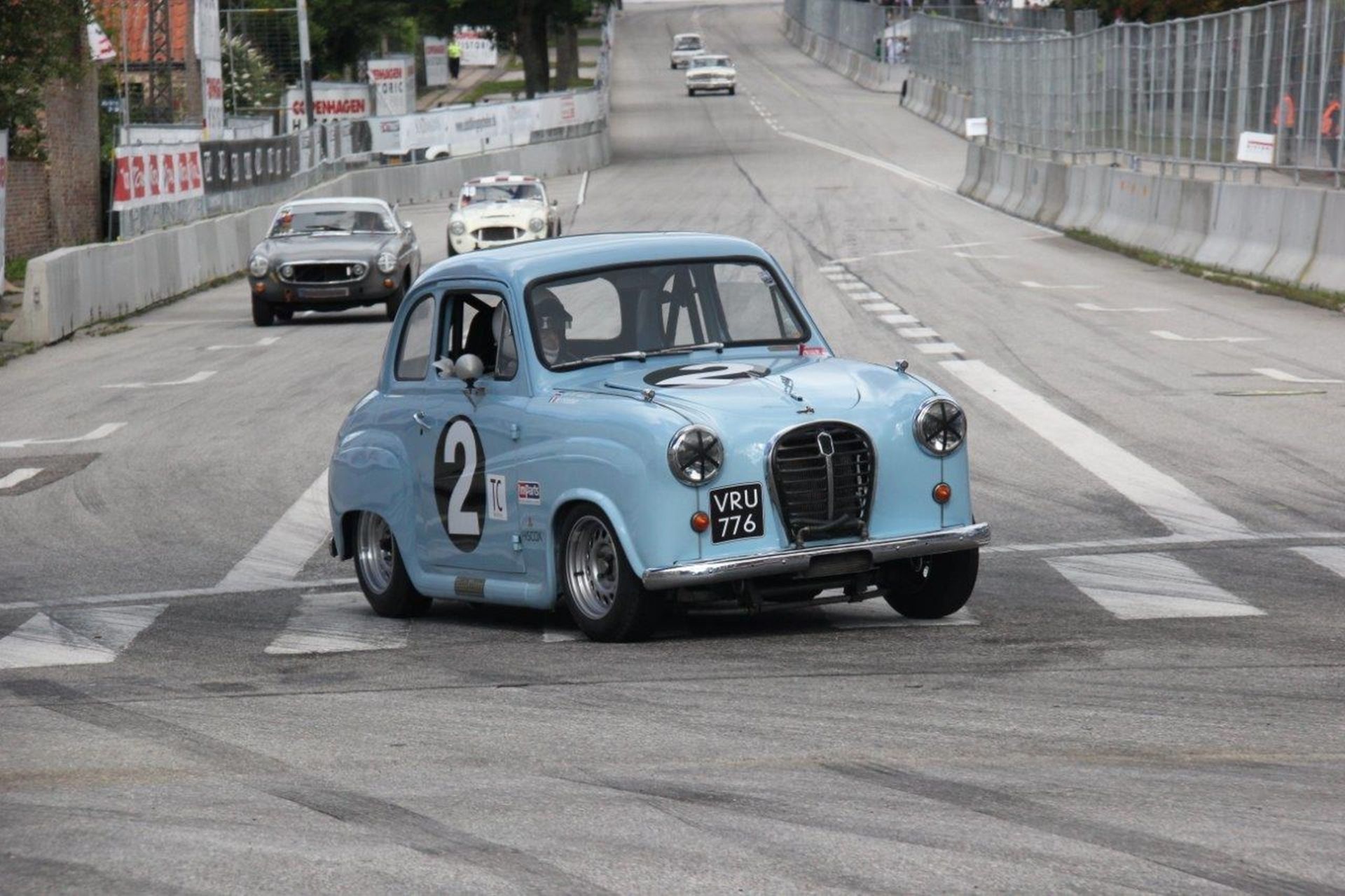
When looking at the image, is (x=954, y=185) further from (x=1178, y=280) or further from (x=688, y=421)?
(x=688, y=421)

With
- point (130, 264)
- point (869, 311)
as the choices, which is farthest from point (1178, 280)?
point (130, 264)

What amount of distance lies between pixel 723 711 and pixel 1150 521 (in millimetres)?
5503

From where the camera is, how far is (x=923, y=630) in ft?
31.0

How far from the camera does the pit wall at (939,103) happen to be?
76.9 m

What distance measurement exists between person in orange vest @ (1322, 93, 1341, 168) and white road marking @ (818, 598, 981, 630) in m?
17.9

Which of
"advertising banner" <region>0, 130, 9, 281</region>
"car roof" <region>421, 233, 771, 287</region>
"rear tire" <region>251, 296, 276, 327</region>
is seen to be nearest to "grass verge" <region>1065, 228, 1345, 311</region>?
"rear tire" <region>251, 296, 276, 327</region>

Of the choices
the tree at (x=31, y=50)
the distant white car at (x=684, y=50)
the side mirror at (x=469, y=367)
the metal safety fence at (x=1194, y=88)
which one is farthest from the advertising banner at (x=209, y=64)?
the distant white car at (x=684, y=50)

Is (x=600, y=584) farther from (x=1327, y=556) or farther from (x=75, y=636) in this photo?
(x=1327, y=556)

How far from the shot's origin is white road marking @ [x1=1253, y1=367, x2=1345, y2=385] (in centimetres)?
1861

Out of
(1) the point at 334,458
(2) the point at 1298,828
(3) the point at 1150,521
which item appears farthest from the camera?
(3) the point at 1150,521

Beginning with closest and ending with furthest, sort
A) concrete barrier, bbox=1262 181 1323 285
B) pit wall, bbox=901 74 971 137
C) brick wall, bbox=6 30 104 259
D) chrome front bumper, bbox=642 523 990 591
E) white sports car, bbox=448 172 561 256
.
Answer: chrome front bumper, bbox=642 523 990 591
concrete barrier, bbox=1262 181 1323 285
brick wall, bbox=6 30 104 259
white sports car, bbox=448 172 561 256
pit wall, bbox=901 74 971 137

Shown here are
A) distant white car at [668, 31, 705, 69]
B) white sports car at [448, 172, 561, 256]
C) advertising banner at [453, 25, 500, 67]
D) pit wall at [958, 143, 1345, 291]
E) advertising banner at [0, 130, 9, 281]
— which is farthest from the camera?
advertising banner at [453, 25, 500, 67]

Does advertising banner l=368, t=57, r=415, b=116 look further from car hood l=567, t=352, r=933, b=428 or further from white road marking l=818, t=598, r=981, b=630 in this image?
car hood l=567, t=352, r=933, b=428

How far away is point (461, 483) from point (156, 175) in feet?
90.7
